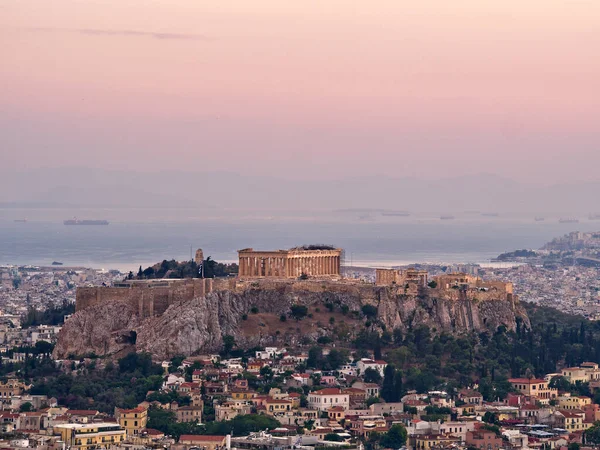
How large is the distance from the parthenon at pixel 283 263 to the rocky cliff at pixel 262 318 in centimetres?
259

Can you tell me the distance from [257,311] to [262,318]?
68 cm

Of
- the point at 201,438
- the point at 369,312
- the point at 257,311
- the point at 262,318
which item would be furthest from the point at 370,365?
the point at 201,438

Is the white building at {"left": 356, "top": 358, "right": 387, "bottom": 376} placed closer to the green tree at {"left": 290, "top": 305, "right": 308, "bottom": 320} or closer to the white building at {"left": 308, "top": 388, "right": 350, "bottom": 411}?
the green tree at {"left": 290, "top": 305, "right": 308, "bottom": 320}

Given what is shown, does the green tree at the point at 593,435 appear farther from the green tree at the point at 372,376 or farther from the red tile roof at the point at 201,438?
the red tile roof at the point at 201,438

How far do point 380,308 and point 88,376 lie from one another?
646 inches

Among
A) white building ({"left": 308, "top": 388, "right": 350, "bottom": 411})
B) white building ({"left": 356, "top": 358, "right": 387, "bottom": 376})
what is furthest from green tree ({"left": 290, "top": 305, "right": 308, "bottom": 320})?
white building ({"left": 308, "top": 388, "right": 350, "bottom": 411})

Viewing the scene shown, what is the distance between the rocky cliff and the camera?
9462 centimetres

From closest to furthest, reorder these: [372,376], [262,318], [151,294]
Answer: [372,376] < [262,318] < [151,294]

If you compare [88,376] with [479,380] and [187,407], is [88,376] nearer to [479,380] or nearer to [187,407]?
[187,407]

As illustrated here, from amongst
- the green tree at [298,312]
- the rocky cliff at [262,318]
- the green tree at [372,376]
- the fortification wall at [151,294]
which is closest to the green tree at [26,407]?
the rocky cliff at [262,318]

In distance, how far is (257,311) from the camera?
98.2 metres

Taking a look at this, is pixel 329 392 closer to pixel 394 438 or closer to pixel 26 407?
pixel 394 438

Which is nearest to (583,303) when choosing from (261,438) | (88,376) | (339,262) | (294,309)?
(339,262)

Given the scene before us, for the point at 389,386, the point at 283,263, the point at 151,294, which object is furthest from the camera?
the point at 283,263
